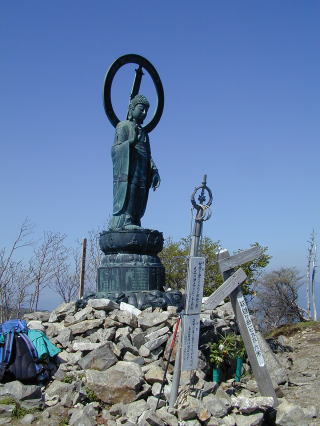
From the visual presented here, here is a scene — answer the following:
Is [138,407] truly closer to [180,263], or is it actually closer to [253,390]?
[253,390]

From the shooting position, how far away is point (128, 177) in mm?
9570

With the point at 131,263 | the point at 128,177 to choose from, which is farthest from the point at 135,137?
the point at 131,263

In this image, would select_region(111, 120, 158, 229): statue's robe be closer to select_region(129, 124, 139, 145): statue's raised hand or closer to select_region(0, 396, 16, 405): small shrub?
select_region(129, 124, 139, 145): statue's raised hand

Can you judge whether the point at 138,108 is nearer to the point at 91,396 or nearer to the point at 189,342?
the point at 189,342

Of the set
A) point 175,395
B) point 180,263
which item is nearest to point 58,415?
point 175,395

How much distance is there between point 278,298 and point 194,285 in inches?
755

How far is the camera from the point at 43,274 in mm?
18438

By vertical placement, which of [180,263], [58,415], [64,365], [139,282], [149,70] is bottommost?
[58,415]

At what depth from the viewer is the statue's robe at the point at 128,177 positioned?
9.48 m

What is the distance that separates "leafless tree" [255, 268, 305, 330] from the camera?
22.1m

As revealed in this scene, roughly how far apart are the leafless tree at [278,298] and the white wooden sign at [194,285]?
1662 centimetres

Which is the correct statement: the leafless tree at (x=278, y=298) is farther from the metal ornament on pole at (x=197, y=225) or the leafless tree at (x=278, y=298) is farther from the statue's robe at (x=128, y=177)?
the metal ornament on pole at (x=197, y=225)

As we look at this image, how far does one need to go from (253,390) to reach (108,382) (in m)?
2.09

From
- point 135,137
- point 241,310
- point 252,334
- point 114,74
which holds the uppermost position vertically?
point 114,74
